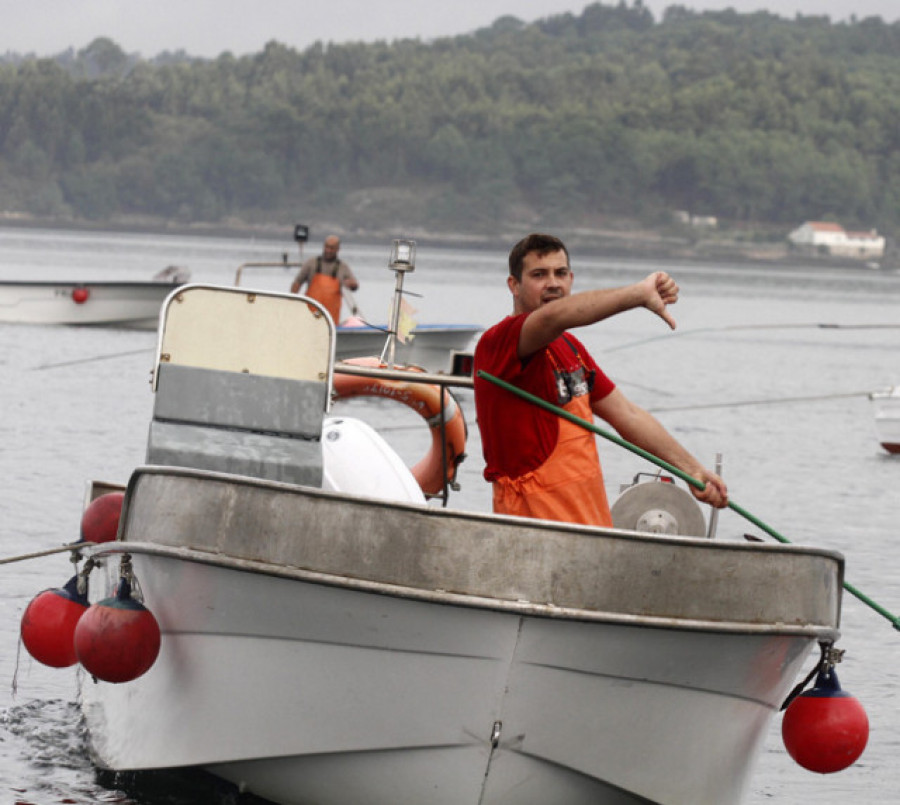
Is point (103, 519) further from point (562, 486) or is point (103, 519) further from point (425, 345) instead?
point (425, 345)

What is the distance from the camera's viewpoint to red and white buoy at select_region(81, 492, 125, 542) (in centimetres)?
721

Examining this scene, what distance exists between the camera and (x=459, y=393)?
90.3 ft

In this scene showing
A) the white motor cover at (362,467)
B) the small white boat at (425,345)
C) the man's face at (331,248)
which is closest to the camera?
the white motor cover at (362,467)

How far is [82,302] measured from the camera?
35938 millimetres

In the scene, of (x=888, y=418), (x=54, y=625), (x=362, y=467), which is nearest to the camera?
(x=54, y=625)

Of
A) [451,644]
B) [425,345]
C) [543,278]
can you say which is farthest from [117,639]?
[425,345]

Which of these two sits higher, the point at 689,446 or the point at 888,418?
the point at 888,418

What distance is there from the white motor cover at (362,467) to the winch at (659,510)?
3.11ft

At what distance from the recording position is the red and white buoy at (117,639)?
20.7ft

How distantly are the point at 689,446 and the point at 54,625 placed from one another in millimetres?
18108

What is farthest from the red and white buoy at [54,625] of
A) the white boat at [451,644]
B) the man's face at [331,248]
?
the man's face at [331,248]

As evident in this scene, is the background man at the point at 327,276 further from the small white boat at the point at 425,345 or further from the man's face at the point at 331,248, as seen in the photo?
the small white boat at the point at 425,345

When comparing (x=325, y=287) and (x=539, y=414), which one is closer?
(x=539, y=414)

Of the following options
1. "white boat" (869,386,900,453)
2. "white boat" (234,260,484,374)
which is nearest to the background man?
"white boat" (234,260,484,374)
